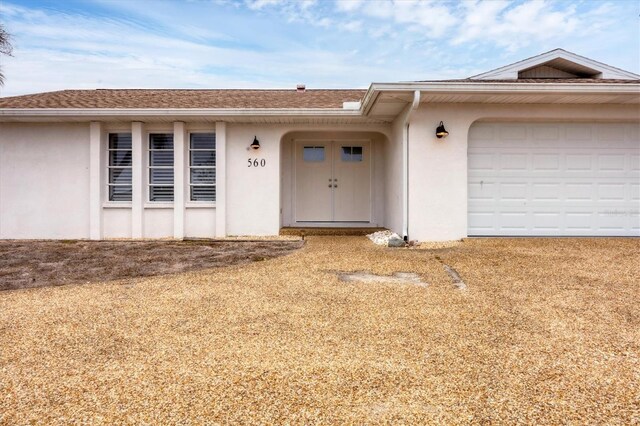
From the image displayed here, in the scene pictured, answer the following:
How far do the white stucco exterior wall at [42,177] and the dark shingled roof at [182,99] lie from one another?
657mm

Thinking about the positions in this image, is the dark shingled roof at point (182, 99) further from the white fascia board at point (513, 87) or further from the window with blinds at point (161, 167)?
the white fascia board at point (513, 87)

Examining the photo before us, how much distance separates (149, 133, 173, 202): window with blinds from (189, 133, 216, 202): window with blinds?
47 cm

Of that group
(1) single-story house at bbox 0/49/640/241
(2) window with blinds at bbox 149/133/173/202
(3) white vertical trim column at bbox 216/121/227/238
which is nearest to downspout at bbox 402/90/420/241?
(1) single-story house at bbox 0/49/640/241

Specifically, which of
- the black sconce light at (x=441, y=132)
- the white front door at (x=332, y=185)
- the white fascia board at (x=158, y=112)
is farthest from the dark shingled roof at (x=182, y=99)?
the black sconce light at (x=441, y=132)

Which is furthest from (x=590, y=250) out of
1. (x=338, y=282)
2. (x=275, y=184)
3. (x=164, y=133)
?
(x=164, y=133)

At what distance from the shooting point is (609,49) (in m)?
13.1

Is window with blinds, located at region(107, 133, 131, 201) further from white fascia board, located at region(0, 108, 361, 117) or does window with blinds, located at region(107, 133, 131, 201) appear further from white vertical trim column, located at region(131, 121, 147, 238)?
white fascia board, located at region(0, 108, 361, 117)

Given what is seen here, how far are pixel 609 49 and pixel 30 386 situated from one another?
1682 cm

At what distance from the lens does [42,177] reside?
8.88m

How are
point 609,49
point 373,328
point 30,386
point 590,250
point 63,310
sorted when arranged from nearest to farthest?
point 30,386 < point 373,328 < point 63,310 < point 590,250 < point 609,49

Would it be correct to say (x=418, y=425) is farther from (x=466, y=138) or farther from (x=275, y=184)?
(x=275, y=184)

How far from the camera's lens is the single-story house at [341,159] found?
25.2 ft

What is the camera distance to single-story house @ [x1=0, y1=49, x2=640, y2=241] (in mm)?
7680

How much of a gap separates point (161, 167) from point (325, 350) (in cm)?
759
